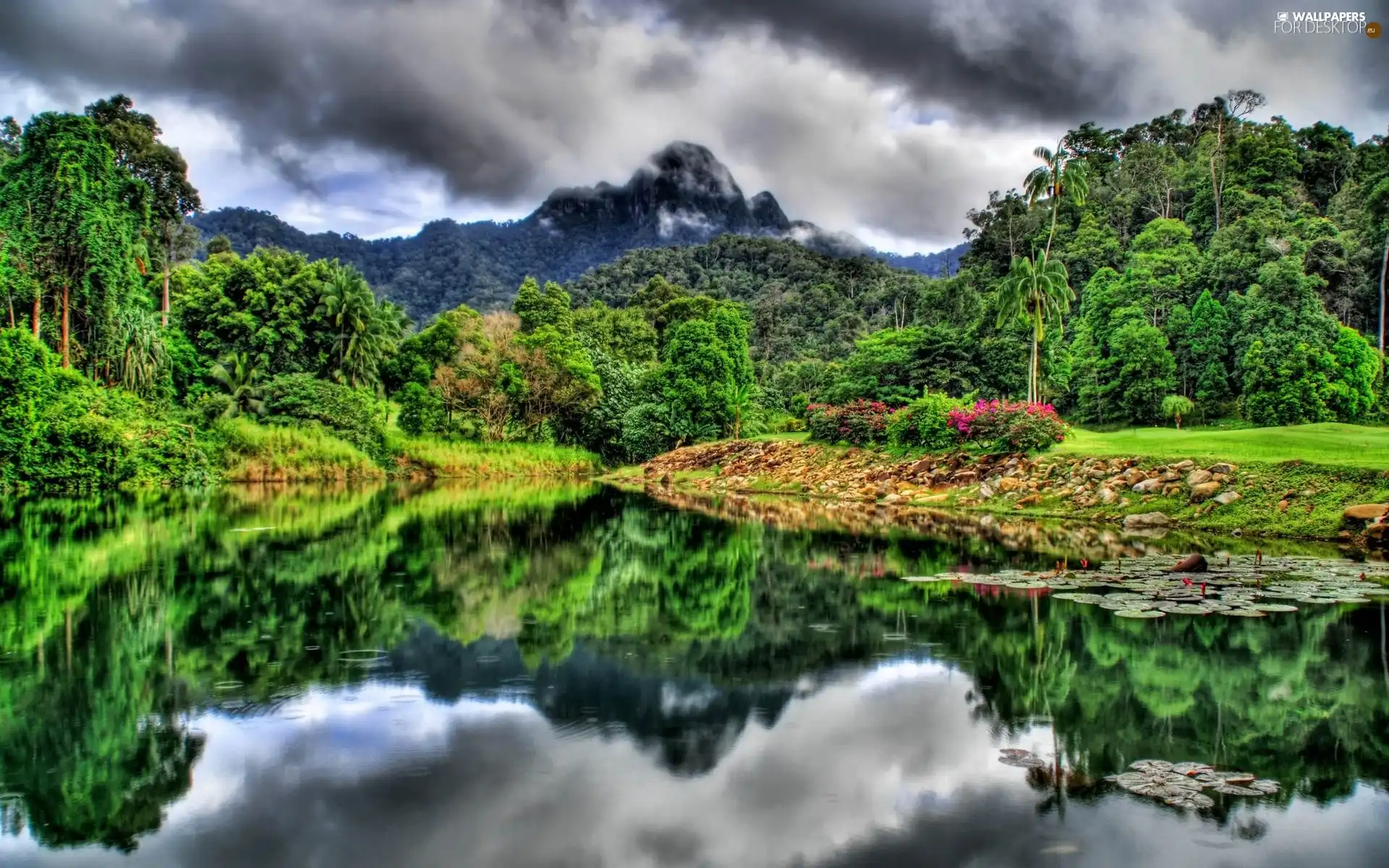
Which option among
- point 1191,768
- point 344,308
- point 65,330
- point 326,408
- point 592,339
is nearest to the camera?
point 1191,768

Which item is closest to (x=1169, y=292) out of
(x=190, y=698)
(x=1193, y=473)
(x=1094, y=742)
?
(x=1193, y=473)

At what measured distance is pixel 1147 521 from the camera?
21.2 m

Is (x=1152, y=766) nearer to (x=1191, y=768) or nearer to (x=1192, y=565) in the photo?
(x=1191, y=768)

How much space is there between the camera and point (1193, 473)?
Result: 22.2m

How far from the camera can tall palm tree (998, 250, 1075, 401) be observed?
115 ft

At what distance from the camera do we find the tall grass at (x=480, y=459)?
4850 centimetres

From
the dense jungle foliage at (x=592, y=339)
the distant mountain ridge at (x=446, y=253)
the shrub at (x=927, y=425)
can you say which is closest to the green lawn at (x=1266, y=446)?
the shrub at (x=927, y=425)

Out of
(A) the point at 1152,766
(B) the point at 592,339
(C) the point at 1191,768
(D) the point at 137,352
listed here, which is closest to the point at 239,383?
(D) the point at 137,352

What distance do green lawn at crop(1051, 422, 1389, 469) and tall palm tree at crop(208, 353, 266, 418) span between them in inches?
1550

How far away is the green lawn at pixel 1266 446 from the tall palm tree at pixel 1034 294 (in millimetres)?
7179

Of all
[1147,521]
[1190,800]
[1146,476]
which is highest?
[1146,476]

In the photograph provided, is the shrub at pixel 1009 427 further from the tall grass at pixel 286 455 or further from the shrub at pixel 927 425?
the tall grass at pixel 286 455

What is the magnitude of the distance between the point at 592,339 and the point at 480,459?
16.3 meters

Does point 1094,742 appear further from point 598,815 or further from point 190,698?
point 190,698
